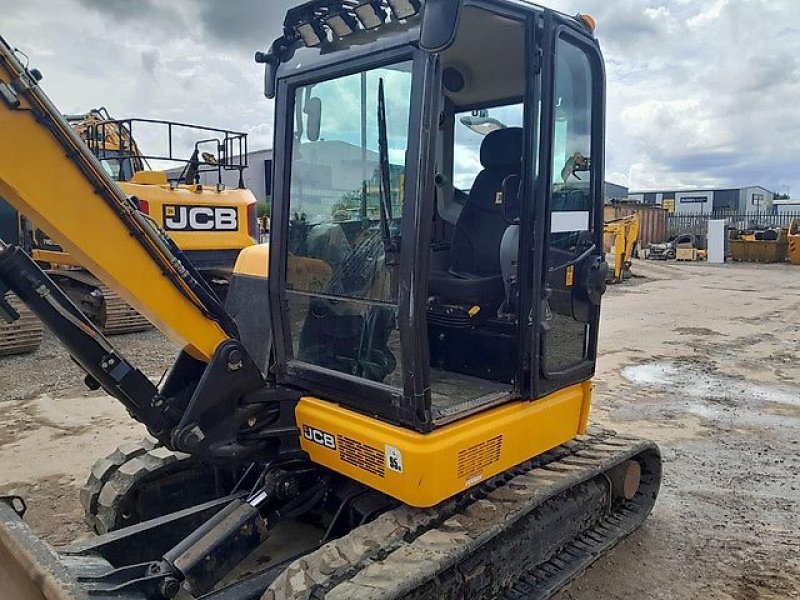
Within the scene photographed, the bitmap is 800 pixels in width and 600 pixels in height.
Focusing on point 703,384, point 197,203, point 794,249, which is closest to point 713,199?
point 794,249

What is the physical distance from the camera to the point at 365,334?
2838mm

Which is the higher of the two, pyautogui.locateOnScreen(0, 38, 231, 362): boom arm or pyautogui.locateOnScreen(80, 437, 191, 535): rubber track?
pyautogui.locateOnScreen(0, 38, 231, 362): boom arm

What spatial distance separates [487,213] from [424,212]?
1155 mm

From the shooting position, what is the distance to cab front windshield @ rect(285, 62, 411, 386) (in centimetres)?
270

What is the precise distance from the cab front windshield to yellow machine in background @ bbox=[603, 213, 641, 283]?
47.0ft

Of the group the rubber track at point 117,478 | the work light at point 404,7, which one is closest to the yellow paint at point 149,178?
the rubber track at point 117,478

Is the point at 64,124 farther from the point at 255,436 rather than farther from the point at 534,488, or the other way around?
the point at 534,488

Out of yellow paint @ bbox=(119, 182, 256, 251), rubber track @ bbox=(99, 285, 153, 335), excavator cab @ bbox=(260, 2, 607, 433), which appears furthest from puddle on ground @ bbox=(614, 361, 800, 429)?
rubber track @ bbox=(99, 285, 153, 335)

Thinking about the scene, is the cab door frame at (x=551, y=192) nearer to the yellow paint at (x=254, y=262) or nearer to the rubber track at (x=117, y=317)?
the yellow paint at (x=254, y=262)

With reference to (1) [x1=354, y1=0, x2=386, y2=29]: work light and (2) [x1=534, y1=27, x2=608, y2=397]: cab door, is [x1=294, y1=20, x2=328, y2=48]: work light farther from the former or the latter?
(2) [x1=534, y1=27, x2=608, y2=397]: cab door

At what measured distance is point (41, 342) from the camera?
8.38m

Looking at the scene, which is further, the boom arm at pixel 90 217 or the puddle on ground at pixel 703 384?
the puddle on ground at pixel 703 384

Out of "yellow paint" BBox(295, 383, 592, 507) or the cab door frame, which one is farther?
the cab door frame

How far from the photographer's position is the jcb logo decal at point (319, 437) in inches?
114
